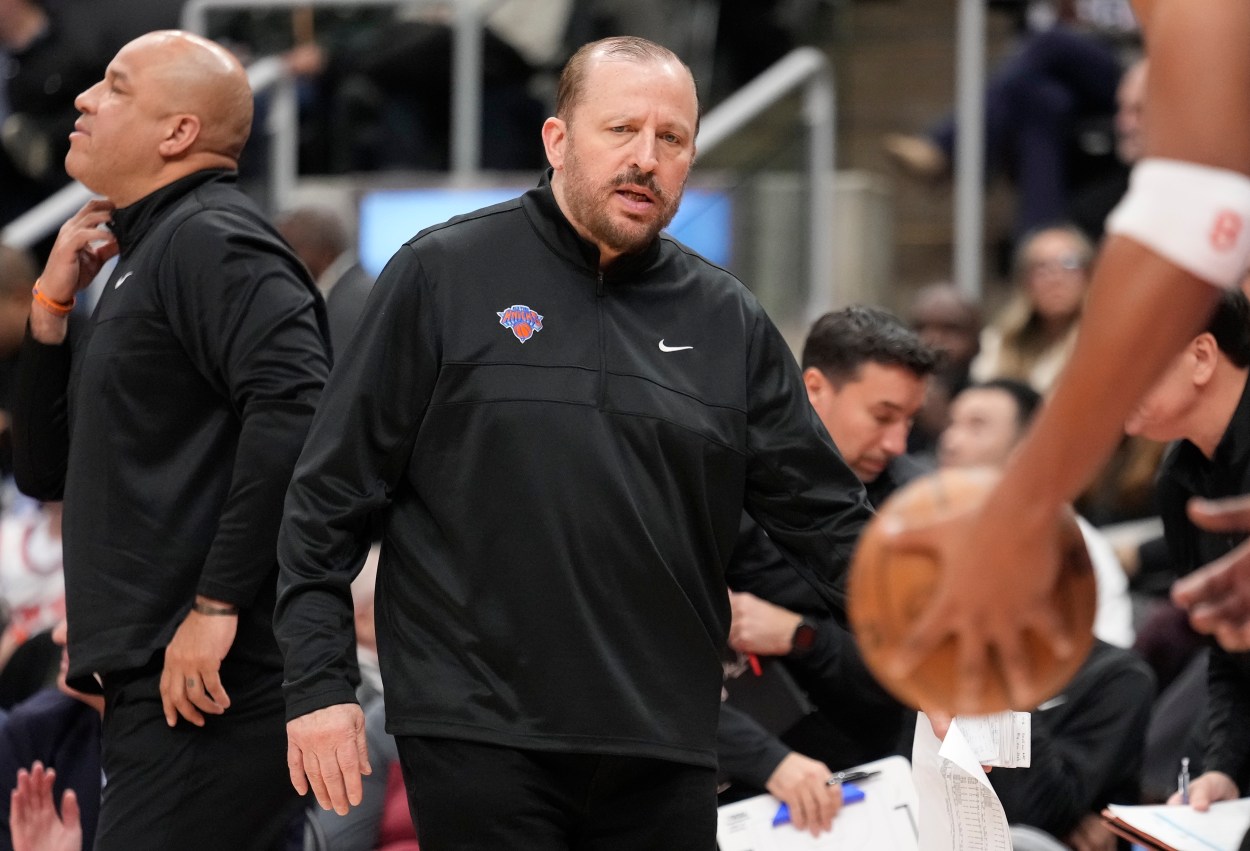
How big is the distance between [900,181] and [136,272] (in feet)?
21.2

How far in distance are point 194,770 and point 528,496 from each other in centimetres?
100

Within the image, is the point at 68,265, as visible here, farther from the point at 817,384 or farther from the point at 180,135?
the point at 817,384

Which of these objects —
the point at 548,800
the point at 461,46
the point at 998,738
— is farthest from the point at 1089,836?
the point at 461,46

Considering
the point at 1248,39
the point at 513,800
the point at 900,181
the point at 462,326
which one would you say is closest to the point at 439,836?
the point at 513,800

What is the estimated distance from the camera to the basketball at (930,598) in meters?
1.69

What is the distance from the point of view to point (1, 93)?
9180mm

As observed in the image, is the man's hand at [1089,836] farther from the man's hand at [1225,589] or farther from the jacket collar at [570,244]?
the man's hand at [1225,589]

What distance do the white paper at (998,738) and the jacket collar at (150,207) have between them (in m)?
1.89

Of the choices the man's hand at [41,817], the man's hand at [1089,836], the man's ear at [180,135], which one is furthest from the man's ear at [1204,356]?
the man's hand at [41,817]

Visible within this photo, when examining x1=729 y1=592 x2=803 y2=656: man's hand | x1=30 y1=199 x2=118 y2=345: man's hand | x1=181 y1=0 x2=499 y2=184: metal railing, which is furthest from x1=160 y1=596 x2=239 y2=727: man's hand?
x1=181 y1=0 x2=499 y2=184: metal railing

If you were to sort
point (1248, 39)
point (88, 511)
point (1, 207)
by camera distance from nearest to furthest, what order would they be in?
point (1248, 39) < point (88, 511) < point (1, 207)

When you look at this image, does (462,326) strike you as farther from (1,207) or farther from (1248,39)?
(1,207)

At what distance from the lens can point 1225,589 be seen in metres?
1.73

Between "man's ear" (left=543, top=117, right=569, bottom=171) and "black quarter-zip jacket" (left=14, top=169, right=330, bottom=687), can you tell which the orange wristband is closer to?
"black quarter-zip jacket" (left=14, top=169, right=330, bottom=687)
